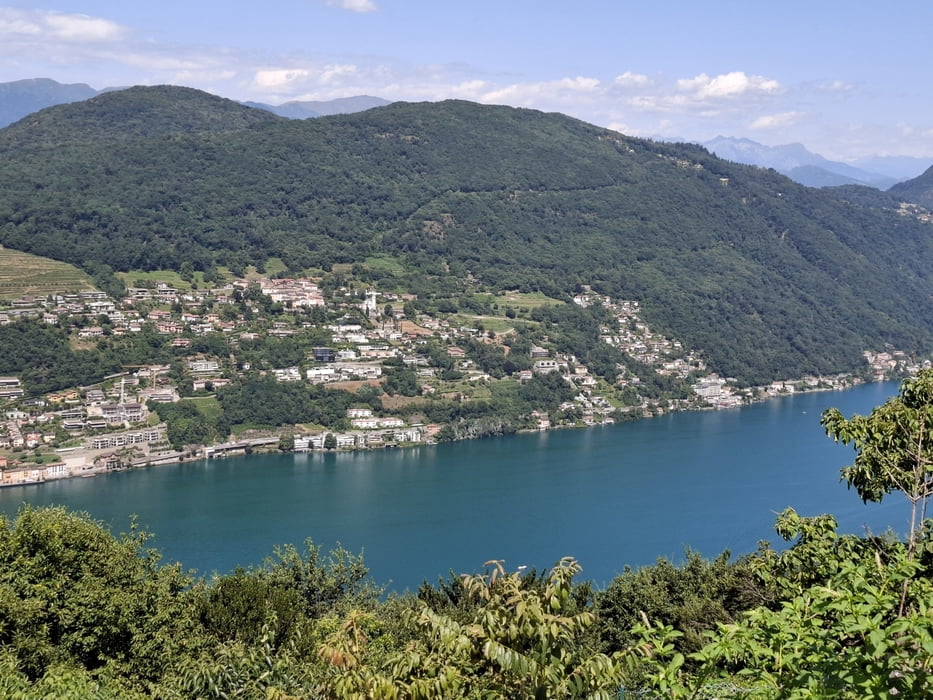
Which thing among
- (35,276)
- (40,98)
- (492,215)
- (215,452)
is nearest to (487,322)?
(492,215)

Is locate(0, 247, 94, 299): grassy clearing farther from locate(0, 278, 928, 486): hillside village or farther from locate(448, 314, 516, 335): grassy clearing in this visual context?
locate(448, 314, 516, 335): grassy clearing

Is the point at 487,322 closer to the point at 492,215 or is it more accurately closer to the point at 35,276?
the point at 492,215

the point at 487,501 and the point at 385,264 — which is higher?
the point at 385,264

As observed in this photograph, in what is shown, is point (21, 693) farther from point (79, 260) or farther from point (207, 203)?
point (207, 203)

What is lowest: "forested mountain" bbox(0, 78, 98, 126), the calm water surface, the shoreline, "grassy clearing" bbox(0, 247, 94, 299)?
the calm water surface

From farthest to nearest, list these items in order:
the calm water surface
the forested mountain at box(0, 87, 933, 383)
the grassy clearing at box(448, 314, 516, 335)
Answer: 1. the forested mountain at box(0, 87, 933, 383)
2. the grassy clearing at box(448, 314, 516, 335)
3. the calm water surface

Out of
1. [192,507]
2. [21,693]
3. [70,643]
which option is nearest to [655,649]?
[21,693]

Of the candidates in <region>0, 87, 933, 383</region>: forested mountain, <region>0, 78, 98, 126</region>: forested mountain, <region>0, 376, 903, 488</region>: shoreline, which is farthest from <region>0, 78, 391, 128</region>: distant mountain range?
<region>0, 376, 903, 488</region>: shoreline
